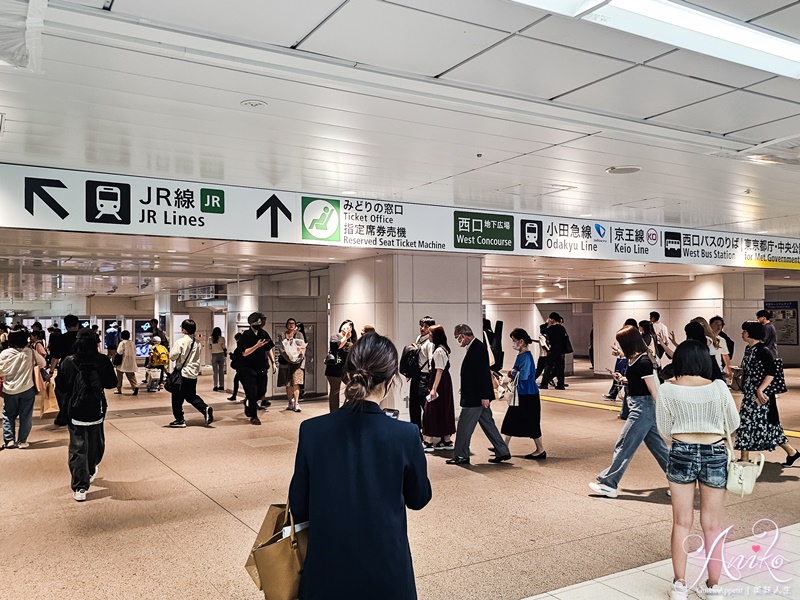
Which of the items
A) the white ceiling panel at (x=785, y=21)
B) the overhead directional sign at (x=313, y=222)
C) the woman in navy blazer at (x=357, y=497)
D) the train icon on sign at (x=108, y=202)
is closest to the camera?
the woman in navy blazer at (x=357, y=497)

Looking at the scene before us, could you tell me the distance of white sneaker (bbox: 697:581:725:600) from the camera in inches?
150

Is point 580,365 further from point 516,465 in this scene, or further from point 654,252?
point 516,465

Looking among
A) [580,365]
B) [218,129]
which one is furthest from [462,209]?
[580,365]

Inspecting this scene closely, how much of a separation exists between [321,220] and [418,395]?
94.3 inches

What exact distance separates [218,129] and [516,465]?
4590 mm

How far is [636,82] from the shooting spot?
4.30m

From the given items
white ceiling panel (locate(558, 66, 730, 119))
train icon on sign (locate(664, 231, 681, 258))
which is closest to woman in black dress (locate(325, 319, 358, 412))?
train icon on sign (locate(664, 231, 681, 258))

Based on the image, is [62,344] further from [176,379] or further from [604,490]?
[604,490]

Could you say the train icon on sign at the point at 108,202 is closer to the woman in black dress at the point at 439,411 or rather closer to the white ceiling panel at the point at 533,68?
the woman in black dress at the point at 439,411

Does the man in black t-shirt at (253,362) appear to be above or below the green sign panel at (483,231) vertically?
below

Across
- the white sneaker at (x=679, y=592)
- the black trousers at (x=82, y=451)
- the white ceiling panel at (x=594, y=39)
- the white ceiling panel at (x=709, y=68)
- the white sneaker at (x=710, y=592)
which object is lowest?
the white sneaker at (x=710, y=592)

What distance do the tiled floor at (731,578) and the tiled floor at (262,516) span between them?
19mm

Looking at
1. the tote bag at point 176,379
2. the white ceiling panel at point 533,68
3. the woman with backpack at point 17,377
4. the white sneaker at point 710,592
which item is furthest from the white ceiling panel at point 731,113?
the woman with backpack at point 17,377

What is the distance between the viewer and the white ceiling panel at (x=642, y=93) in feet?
13.9
